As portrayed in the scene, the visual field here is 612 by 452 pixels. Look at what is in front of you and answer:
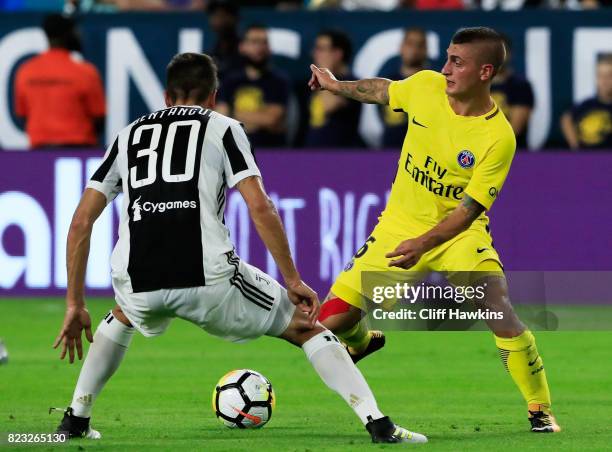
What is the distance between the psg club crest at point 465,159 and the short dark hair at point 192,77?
1621 millimetres

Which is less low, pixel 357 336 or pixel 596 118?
pixel 596 118

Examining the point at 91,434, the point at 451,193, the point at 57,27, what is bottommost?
the point at 91,434

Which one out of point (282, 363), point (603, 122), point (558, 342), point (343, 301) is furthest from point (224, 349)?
point (603, 122)

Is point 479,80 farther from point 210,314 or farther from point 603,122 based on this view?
point 603,122

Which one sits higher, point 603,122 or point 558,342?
point 603,122

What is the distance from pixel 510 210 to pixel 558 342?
233cm

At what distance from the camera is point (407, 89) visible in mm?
9000

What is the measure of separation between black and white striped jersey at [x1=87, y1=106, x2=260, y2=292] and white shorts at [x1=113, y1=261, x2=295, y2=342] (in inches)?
1.9

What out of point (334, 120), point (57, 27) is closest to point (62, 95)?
point (57, 27)

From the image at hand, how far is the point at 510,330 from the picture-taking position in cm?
849

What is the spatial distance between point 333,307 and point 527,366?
122 cm

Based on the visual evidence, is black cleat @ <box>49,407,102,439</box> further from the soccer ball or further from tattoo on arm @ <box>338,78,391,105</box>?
tattoo on arm @ <box>338,78,391,105</box>

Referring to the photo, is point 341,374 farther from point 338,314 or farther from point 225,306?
point 338,314

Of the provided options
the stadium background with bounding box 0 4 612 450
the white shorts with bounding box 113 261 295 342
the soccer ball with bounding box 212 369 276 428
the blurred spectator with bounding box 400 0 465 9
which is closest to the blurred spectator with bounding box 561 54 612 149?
the stadium background with bounding box 0 4 612 450
